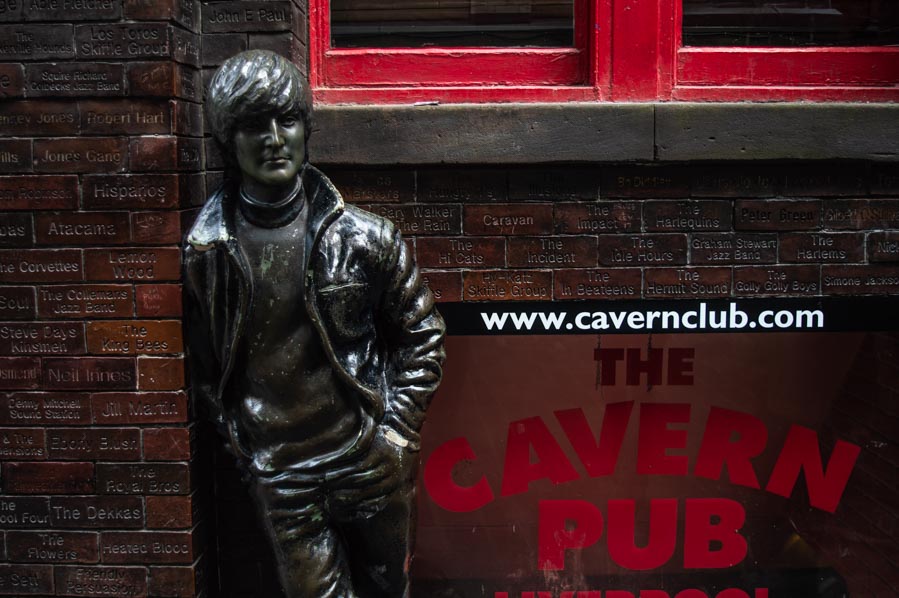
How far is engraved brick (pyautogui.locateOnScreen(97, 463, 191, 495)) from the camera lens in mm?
3840

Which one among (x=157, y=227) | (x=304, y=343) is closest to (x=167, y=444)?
(x=157, y=227)

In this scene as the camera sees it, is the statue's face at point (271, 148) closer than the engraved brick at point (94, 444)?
Yes

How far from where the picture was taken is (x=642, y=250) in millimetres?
4164

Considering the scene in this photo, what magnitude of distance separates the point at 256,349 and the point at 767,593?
113 inches

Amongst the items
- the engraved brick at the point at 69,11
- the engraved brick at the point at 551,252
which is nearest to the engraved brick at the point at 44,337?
the engraved brick at the point at 69,11

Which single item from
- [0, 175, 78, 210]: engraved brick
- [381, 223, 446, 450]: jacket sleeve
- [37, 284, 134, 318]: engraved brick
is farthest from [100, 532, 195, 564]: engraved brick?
[0, 175, 78, 210]: engraved brick

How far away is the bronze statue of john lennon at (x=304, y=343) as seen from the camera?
3152 mm

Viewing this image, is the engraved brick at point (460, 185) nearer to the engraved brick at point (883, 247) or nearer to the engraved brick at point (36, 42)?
the engraved brick at point (36, 42)

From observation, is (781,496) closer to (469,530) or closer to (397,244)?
(469,530)

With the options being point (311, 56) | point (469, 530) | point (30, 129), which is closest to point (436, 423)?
point (469, 530)

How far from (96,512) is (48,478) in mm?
240

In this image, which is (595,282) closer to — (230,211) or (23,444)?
(230,211)

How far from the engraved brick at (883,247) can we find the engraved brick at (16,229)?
3.52m

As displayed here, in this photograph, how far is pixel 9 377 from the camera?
385 cm
